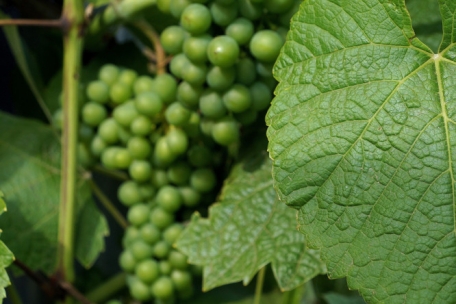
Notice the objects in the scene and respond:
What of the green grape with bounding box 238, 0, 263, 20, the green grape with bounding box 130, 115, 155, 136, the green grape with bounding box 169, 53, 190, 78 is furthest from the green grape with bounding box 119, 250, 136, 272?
the green grape with bounding box 238, 0, 263, 20

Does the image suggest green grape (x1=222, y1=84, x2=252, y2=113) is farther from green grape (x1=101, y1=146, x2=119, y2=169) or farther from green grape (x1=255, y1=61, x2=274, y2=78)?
green grape (x1=101, y1=146, x2=119, y2=169)

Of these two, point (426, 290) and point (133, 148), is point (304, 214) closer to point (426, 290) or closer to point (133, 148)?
point (426, 290)

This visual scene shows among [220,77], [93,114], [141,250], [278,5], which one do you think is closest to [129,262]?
[141,250]

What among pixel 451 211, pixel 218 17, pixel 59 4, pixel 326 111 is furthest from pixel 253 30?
pixel 59 4

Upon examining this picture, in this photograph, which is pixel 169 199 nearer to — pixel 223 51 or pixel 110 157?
pixel 110 157

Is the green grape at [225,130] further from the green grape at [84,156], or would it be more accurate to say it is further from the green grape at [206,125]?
the green grape at [84,156]
